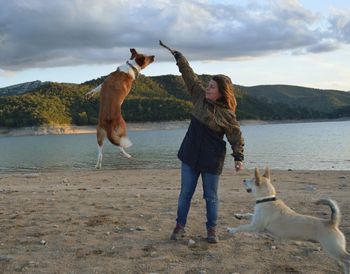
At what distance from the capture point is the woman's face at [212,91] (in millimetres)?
5957

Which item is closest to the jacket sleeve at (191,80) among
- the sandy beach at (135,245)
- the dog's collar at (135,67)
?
the dog's collar at (135,67)

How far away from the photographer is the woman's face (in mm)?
5957

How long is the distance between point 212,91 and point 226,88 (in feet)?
0.63

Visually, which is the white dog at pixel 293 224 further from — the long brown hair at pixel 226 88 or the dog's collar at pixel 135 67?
the dog's collar at pixel 135 67

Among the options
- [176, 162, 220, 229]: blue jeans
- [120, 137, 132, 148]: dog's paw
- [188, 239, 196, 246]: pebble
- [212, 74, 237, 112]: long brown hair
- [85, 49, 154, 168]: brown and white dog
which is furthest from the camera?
[188, 239, 196, 246]: pebble

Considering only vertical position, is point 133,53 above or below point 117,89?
above

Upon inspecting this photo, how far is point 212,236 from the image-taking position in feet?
21.1

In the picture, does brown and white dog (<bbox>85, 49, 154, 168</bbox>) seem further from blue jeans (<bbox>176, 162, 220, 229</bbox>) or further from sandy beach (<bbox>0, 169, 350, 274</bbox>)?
sandy beach (<bbox>0, 169, 350, 274</bbox>)

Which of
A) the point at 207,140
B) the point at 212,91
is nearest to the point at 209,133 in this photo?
the point at 207,140

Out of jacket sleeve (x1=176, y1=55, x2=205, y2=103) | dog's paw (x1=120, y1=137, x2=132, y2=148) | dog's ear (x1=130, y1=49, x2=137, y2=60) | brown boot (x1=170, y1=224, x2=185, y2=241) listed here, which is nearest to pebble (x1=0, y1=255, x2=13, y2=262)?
dog's paw (x1=120, y1=137, x2=132, y2=148)

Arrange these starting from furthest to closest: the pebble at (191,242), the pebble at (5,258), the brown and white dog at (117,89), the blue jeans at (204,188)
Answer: the pebble at (191,242)
the blue jeans at (204,188)
the pebble at (5,258)
the brown and white dog at (117,89)

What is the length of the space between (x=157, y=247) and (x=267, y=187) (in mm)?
1709

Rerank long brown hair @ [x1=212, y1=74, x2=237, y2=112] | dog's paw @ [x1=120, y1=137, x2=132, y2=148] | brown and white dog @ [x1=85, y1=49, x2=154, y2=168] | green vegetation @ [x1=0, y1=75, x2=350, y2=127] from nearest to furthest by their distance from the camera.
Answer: brown and white dog @ [x1=85, y1=49, x2=154, y2=168]
dog's paw @ [x1=120, y1=137, x2=132, y2=148]
long brown hair @ [x1=212, y1=74, x2=237, y2=112]
green vegetation @ [x1=0, y1=75, x2=350, y2=127]

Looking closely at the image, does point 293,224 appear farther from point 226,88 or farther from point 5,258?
point 5,258
